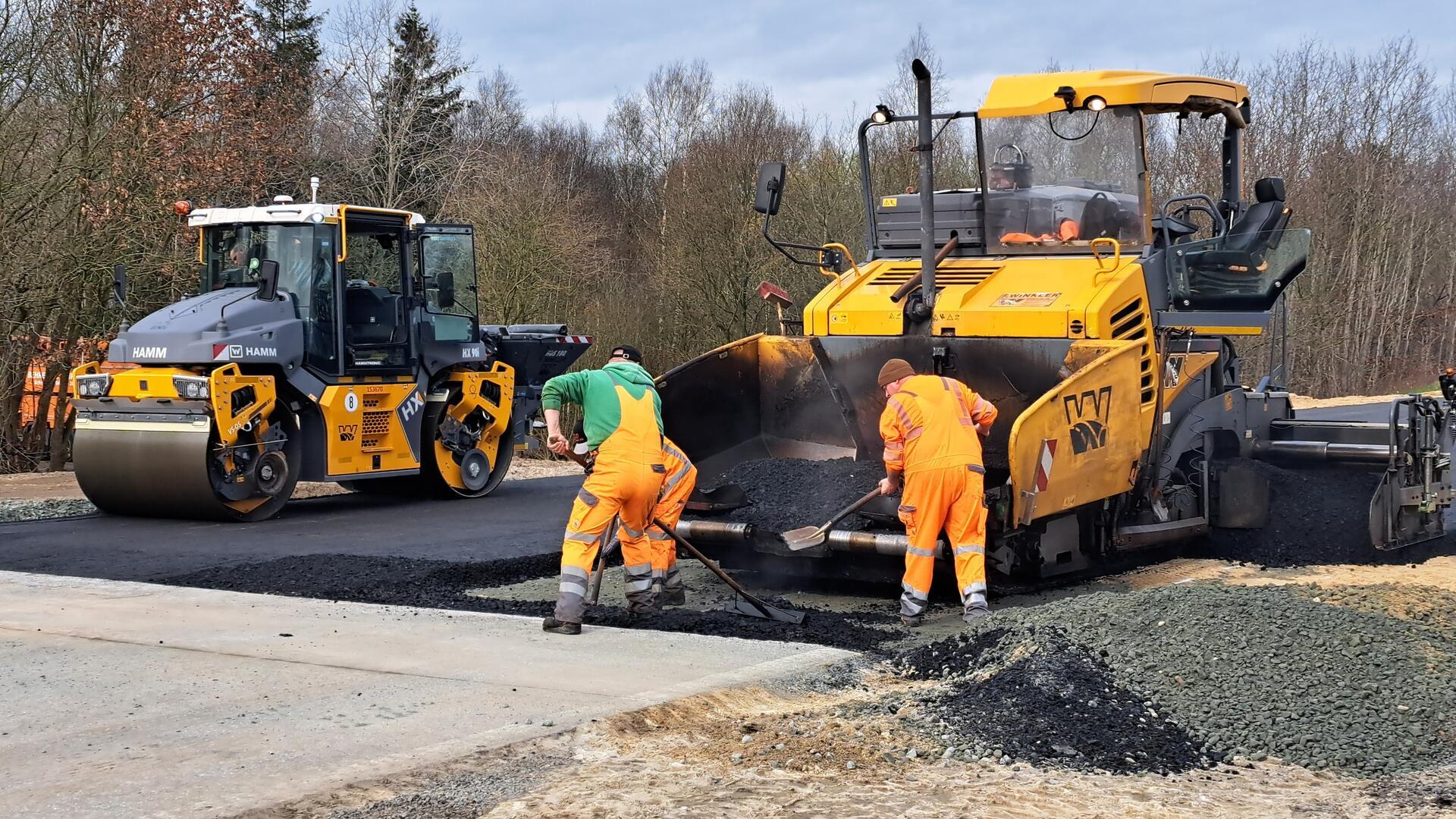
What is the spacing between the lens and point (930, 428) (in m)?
6.98

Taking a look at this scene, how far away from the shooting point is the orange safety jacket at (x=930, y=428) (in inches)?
273

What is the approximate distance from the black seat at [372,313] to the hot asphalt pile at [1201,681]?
7.31m

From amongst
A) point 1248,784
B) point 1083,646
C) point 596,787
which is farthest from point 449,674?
point 1248,784

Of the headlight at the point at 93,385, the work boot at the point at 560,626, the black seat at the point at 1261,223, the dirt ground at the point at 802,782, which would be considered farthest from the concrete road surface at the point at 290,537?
the black seat at the point at 1261,223

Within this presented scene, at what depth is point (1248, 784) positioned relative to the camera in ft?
14.2

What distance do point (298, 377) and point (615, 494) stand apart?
5638 mm

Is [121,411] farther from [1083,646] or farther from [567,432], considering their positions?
[567,432]

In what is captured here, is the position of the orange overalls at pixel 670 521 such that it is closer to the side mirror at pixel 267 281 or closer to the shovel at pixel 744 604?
the shovel at pixel 744 604

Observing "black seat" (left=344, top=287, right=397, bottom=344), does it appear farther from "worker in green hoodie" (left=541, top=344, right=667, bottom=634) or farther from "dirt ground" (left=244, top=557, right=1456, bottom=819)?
"dirt ground" (left=244, top=557, right=1456, bottom=819)

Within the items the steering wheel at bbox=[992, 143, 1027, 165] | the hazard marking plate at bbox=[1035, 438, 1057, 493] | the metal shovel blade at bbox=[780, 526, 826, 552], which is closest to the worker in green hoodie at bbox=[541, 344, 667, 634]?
the metal shovel blade at bbox=[780, 526, 826, 552]

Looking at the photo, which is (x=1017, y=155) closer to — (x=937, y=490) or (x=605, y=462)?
(x=937, y=490)

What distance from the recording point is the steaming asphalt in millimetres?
9047

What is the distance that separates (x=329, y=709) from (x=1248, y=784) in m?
3.00

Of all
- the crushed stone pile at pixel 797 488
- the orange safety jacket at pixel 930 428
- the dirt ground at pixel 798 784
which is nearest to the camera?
the dirt ground at pixel 798 784
